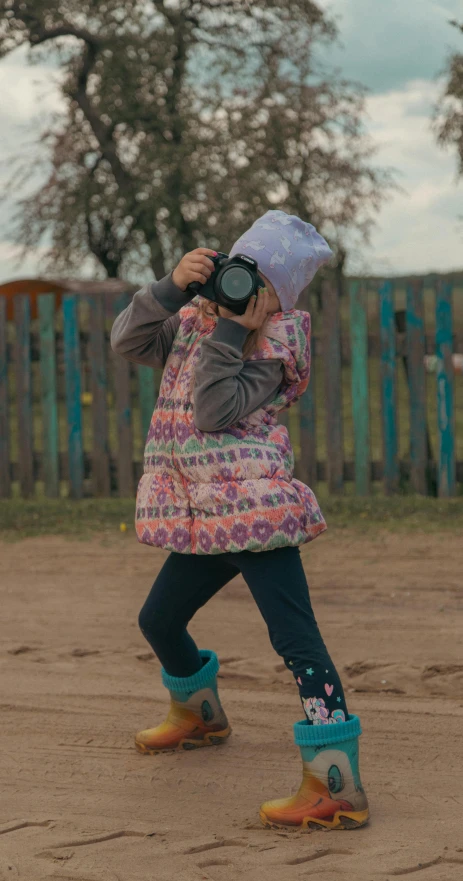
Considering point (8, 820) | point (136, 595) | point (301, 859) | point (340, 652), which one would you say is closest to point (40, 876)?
point (8, 820)

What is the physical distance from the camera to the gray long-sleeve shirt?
2.53 meters

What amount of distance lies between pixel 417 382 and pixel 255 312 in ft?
18.8

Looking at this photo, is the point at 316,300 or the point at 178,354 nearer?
the point at 178,354

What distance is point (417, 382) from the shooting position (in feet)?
26.7

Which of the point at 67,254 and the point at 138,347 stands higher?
the point at 67,254

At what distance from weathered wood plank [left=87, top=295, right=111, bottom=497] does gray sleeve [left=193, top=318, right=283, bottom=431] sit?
6.22m

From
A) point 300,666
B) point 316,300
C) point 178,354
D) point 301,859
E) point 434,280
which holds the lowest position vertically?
point 301,859

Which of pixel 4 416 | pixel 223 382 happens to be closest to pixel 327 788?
pixel 223 382

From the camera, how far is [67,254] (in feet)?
59.8

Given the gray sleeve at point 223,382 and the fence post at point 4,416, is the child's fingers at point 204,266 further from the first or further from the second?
the fence post at point 4,416

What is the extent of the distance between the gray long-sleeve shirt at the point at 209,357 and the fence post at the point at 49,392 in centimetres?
617

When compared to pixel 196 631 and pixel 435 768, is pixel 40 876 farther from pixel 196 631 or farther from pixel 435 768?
pixel 196 631

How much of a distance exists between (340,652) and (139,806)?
156 cm

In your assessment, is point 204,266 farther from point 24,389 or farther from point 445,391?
point 24,389
